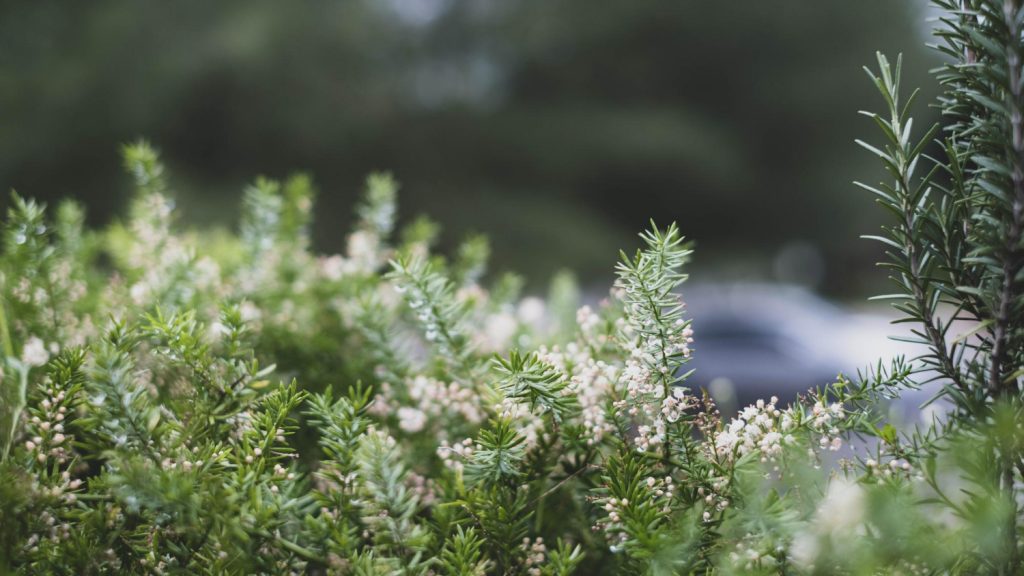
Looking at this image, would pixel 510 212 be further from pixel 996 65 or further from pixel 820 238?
pixel 996 65

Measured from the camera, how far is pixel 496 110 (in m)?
15.9

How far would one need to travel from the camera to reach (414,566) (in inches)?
48.7

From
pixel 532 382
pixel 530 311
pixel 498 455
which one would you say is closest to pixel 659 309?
pixel 532 382

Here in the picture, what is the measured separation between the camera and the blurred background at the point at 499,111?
1305 cm

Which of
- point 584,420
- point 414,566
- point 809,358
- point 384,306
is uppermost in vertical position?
point 809,358

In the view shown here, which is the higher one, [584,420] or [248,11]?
[248,11]

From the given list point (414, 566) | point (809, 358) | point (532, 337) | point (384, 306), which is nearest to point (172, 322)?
point (414, 566)

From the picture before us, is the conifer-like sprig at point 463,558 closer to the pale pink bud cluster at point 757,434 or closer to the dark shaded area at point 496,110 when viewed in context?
the pale pink bud cluster at point 757,434

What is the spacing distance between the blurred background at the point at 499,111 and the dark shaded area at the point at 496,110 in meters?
0.04

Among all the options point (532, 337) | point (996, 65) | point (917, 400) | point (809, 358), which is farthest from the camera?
point (809, 358)

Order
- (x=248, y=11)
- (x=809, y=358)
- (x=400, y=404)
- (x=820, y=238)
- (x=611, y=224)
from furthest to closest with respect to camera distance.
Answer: (x=820, y=238) → (x=611, y=224) → (x=248, y=11) → (x=809, y=358) → (x=400, y=404)

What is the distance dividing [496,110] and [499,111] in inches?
2.7

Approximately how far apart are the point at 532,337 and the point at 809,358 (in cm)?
751

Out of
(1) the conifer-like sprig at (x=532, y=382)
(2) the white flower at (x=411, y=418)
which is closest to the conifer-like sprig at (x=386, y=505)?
(1) the conifer-like sprig at (x=532, y=382)
